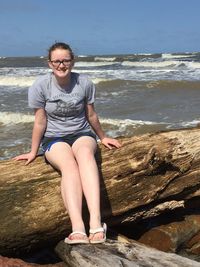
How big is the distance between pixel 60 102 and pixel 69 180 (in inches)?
34.3

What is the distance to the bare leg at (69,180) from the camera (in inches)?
158

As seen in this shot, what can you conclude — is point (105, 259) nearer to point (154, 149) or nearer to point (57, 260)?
point (57, 260)

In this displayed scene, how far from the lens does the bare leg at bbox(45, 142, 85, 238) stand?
13.2ft

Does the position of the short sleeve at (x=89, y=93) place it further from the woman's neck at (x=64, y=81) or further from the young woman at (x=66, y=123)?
the woman's neck at (x=64, y=81)

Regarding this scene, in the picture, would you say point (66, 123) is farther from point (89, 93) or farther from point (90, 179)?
point (90, 179)

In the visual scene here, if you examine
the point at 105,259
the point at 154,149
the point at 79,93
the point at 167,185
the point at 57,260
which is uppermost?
the point at 79,93

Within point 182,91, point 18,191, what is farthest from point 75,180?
point 182,91

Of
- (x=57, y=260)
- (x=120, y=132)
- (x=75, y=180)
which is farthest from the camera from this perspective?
(x=120, y=132)

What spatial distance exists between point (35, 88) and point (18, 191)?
3.42 ft

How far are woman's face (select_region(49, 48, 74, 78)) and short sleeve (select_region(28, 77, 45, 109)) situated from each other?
0.72 ft

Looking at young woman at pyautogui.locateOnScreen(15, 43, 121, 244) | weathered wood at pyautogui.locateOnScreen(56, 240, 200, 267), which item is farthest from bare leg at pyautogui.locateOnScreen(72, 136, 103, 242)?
weathered wood at pyautogui.locateOnScreen(56, 240, 200, 267)

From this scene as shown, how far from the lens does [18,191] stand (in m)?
4.26

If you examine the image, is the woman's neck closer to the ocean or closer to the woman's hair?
the woman's hair

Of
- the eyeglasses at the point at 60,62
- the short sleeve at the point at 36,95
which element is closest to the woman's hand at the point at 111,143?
the short sleeve at the point at 36,95
